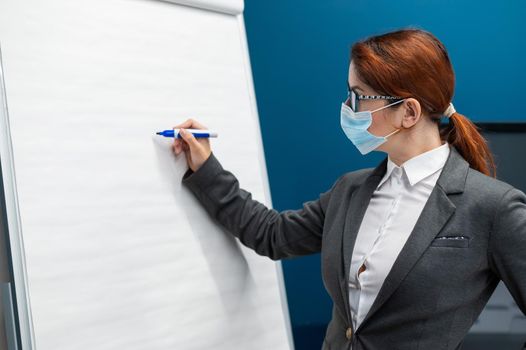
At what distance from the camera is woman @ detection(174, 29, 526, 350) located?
1337mm

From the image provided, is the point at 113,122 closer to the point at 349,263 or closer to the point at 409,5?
the point at 349,263

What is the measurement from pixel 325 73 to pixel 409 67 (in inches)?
34.8

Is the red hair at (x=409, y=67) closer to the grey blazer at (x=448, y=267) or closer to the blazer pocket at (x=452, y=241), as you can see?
the grey blazer at (x=448, y=267)

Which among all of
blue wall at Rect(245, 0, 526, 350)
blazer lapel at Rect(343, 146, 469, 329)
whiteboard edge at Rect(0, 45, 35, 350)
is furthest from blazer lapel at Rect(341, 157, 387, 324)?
blue wall at Rect(245, 0, 526, 350)

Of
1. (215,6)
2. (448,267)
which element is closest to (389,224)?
(448,267)

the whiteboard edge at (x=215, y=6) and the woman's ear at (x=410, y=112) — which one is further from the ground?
the whiteboard edge at (x=215, y=6)

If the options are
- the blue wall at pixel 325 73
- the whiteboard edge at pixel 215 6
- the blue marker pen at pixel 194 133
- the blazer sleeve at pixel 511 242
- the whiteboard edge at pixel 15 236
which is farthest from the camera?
the blue wall at pixel 325 73

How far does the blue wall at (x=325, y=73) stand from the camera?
2.22 meters

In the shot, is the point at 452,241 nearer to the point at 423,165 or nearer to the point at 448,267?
the point at 448,267

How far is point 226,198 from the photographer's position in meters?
1.51

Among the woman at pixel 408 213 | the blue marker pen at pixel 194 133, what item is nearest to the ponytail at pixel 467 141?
the woman at pixel 408 213

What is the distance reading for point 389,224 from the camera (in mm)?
1416

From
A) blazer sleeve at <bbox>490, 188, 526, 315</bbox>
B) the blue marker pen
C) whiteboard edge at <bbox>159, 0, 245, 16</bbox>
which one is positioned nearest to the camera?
blazer sleeve at <bbox>490, 188, 526, 315</bbox>

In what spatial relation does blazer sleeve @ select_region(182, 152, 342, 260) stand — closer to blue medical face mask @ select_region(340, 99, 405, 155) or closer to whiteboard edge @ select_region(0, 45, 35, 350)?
blue medical face mask @ select_region(340, 99, 405, 155)
